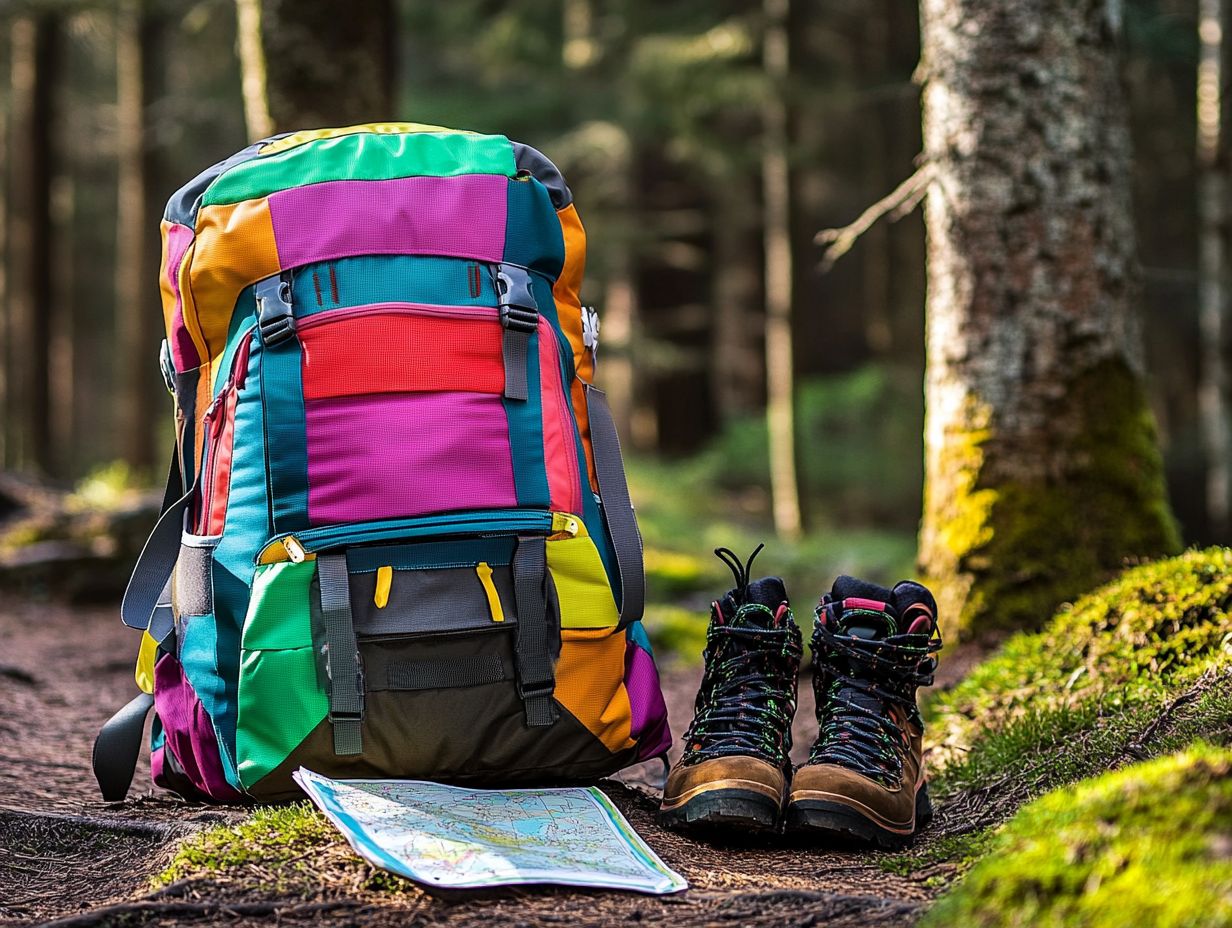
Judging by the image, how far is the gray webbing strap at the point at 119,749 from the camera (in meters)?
2.86

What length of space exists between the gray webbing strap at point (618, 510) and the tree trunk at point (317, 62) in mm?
2970

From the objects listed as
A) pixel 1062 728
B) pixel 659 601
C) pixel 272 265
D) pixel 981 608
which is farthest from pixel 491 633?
pixel 659 601

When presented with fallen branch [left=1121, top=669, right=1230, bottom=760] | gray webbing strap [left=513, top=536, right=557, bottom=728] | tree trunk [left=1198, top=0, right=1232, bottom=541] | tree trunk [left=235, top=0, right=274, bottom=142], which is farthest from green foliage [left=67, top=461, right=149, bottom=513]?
tree trunk [left=1198, top=0, right=1232, bottom=541]

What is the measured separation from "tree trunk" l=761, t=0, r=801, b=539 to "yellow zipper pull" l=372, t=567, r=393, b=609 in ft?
29.4

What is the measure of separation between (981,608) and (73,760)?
3.06m

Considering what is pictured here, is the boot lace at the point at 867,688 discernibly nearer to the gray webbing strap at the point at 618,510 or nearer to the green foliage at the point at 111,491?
the gray webbing strap at the point at 618,510

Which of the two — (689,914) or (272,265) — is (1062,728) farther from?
(272,265)

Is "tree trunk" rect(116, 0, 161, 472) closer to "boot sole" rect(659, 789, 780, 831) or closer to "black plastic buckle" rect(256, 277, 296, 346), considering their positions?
"black plastic buckle" rect(256, 277, 296, 346)

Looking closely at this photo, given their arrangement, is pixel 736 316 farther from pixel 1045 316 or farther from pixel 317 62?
pixel 1045 316

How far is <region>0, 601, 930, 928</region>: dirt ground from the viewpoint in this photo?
6.50ft

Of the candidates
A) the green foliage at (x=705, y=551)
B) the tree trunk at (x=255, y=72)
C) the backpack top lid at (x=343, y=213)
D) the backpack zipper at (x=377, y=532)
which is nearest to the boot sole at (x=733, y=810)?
the backpack zipper at (x=377, y=532)

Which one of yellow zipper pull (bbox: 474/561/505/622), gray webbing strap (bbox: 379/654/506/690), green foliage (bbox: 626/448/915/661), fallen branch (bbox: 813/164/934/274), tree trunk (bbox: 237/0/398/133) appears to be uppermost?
tree trunk (bbox: 237/0/398/133)

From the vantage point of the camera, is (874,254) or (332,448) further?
(874,254)

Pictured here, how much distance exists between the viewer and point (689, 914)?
2002mm
